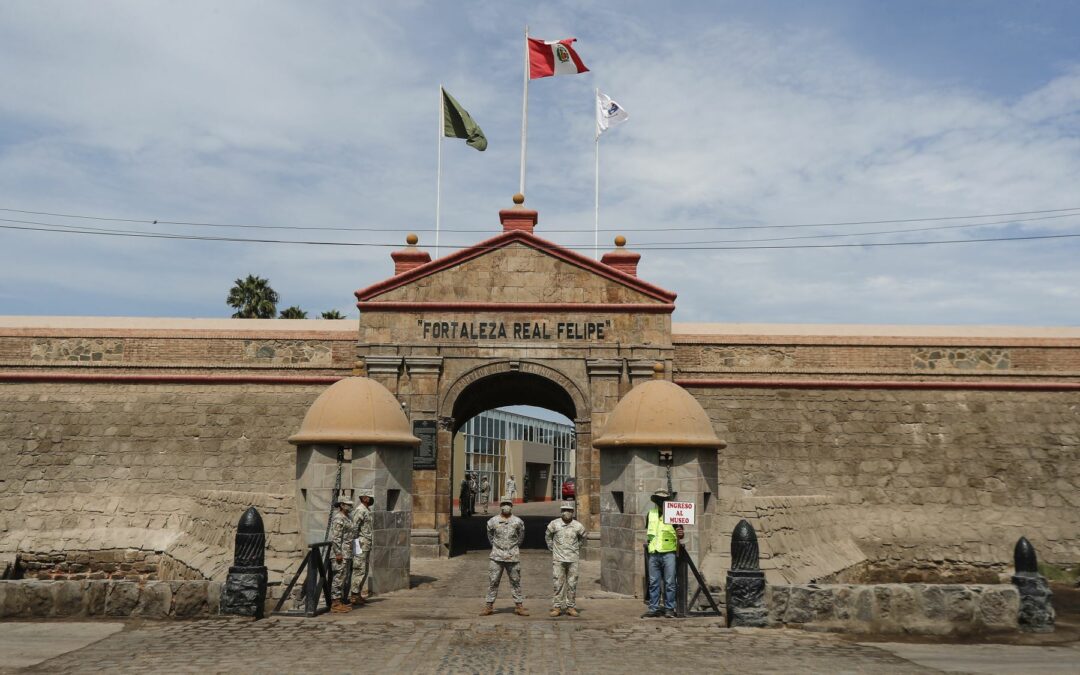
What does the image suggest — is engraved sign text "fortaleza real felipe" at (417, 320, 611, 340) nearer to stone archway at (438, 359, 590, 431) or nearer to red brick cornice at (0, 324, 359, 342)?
stone archway at (438, 359, 590, 431)

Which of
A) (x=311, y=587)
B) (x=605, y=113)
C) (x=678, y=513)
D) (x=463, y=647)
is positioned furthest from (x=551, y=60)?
(x=463, y=647)

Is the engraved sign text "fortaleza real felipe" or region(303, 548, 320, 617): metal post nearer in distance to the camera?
region(303, 548, 320, 617): metal post

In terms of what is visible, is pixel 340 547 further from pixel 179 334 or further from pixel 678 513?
pixel 179 334

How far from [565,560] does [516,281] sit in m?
9.50

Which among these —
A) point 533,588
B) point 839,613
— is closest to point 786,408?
point 533,588

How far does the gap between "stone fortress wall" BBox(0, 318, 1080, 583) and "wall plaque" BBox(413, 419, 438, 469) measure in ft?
8.96

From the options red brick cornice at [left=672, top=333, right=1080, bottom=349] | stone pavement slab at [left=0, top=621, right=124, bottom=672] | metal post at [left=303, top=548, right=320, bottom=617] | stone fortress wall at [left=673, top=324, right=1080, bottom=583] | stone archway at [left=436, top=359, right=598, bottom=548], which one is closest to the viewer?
stone pavement slab at [left=0, top=621, right=124, bottom=672]

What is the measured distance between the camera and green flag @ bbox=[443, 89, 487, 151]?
69.6 feet

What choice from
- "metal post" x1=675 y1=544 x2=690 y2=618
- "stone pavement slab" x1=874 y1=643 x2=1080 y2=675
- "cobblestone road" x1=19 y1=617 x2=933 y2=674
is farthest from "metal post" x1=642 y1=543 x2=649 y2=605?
"stone pavement slab" x1=874 y1=643 x2=1080 y2=675

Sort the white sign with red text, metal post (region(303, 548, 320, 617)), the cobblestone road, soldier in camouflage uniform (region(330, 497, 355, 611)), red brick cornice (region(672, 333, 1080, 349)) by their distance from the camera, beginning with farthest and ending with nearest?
red brick cornice (region(672, 333, 1080, 349)) < soldier in camouflage uniform (region(330, 497, 355, 611)) < the white sign with red text < metal post (region(303, 548, 320, 617)) < the cobblestone road

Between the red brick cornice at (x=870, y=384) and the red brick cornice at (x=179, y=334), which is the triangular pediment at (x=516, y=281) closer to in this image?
the red brick cornice at (x=179, y=334)

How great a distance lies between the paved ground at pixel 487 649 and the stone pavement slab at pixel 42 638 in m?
0.03

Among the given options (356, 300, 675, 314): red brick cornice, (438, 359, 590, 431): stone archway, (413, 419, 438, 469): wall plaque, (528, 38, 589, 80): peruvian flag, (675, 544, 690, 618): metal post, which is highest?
(528, 38, 589, 80): peruvian flag

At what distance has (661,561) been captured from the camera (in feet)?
34.4
